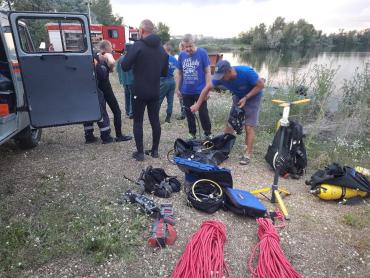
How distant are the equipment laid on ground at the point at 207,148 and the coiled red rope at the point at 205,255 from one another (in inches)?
62.8

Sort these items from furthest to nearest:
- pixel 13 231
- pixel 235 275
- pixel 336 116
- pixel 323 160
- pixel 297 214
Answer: pixel 336 116 → pixel 323 160 → pixel 297 214 → pixel 13 231 → pixel 235 275

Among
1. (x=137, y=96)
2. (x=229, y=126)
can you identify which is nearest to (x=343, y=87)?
(x=229, y=126)

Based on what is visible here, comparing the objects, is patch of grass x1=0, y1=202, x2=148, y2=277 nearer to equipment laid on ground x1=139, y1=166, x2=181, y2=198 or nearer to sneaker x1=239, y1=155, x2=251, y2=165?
equipment laid on ground x1=139, y1=166, x2=181, y2=198

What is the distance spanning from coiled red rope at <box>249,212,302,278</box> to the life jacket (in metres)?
1.37

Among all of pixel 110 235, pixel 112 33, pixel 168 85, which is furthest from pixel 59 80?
pixel 112 33

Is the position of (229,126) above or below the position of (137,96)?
below

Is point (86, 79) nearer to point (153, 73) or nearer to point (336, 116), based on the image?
point (153, 73)

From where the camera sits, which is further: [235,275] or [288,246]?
[288,246]

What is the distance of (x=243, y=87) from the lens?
4230mm

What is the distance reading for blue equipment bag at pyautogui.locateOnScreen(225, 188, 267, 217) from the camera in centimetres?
305

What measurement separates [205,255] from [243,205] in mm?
845

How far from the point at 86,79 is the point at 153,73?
102 centimetres

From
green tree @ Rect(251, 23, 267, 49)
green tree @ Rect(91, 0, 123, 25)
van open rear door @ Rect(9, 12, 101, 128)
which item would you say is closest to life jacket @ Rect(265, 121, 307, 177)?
van open rear door @ Rect(9, 12, 101, 128)

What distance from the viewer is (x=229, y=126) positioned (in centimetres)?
468
